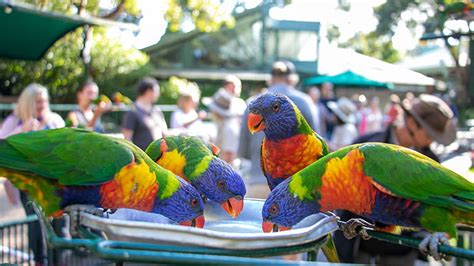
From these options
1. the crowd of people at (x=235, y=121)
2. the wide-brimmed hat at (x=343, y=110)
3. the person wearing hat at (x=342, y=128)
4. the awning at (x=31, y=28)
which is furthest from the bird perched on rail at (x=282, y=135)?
the wide-brimmed hat at (x=343, y=110)

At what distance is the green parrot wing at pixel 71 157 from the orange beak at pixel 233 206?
0.87 feet

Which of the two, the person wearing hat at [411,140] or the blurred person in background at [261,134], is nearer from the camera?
the person wearing hat at [411,140]

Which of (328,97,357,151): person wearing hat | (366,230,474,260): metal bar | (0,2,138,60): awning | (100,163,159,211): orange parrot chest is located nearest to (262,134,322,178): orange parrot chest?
(366,230,474,260): metal bar

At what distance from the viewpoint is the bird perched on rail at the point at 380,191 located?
1.06 metres

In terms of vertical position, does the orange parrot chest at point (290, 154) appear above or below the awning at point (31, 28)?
below

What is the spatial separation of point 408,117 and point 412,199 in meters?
1.39

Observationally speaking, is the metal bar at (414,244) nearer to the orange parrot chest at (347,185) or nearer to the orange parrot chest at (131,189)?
the orange parrot chest at (347,185)

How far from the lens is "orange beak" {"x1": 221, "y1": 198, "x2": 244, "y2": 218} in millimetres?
1212

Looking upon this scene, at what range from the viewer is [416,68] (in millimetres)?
14945

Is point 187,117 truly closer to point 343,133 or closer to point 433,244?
point 343,133

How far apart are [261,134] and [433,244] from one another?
6.47 ft

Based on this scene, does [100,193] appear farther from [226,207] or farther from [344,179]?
[344,179]

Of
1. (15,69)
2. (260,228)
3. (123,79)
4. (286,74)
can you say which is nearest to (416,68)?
(123,79)

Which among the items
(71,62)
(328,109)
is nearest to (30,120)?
(328,109)
